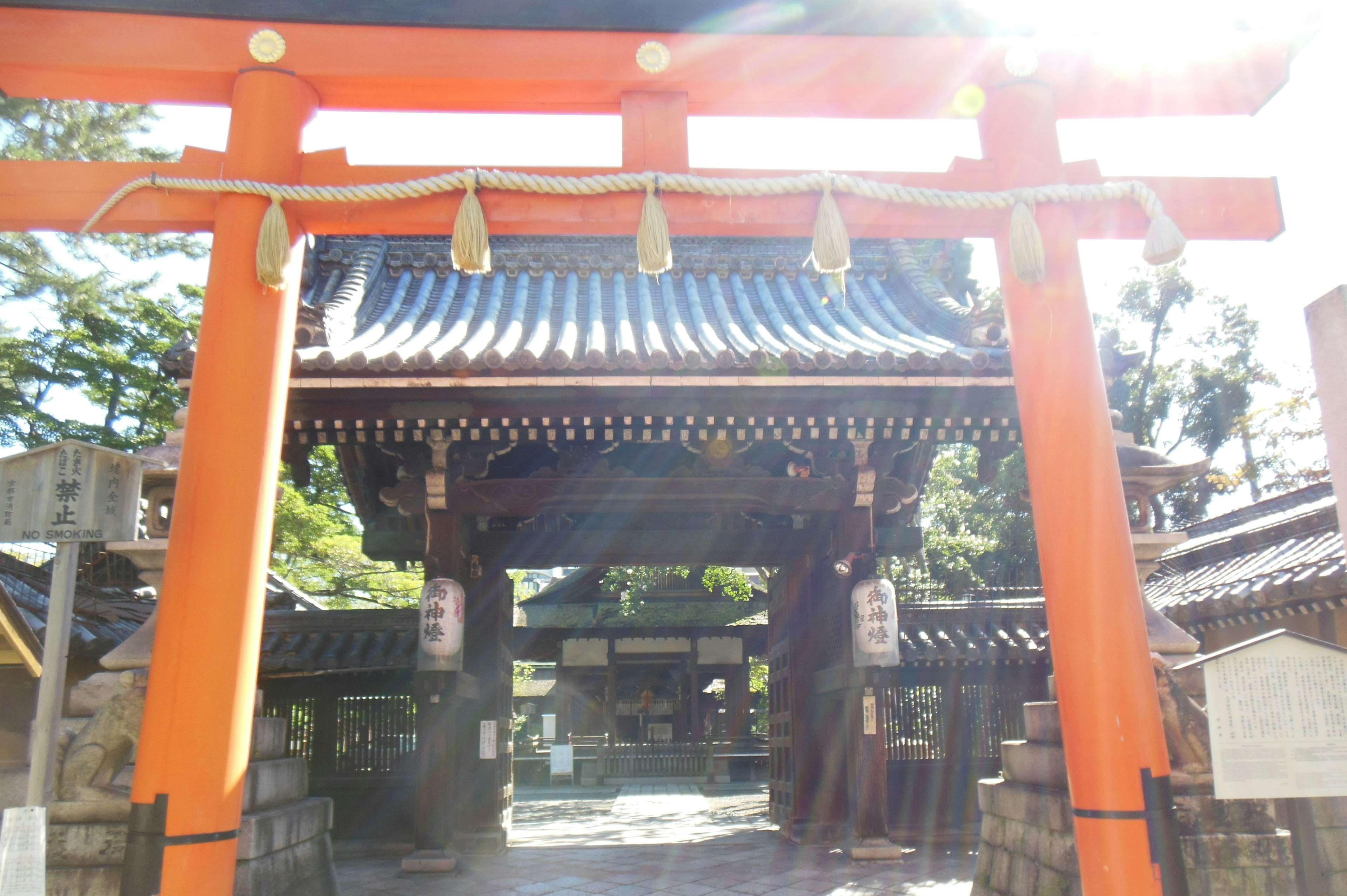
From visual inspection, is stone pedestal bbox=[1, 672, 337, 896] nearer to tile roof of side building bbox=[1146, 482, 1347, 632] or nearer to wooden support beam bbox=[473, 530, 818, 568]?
wooden support beam bbox=[473, 530, 818, 568]

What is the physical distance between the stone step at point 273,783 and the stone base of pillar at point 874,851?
418 centimetres

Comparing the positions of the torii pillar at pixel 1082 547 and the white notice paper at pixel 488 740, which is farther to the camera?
the white notice paper at pixel 488 740

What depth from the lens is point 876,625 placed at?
6984 mm

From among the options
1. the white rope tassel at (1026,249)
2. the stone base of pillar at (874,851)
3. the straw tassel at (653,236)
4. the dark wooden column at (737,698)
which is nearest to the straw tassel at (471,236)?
the straw tassel at (653,236)

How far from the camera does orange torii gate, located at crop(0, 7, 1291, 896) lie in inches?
123

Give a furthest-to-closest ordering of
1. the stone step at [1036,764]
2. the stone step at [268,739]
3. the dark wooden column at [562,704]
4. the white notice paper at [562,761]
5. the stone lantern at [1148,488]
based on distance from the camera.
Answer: the dark wooden column at [562,704] < the white notice paper at [562,761] < the stone lantern at [1148,488] < the stone step at [268,739] < the stone step at [1036,764]

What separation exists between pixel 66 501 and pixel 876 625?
17.8 ft

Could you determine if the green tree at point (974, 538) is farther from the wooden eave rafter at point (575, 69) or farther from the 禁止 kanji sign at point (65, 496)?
the 禁止 kanji sign at point (65, 496)

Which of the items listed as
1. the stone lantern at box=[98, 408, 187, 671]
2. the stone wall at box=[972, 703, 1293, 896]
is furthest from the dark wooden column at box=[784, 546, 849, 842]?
the stone lantern at box=[98, 408, 187, 671]

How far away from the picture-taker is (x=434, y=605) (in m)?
6.84

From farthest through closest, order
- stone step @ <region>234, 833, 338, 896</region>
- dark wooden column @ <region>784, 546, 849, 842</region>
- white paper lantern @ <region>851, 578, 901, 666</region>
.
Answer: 1. dark wooden column @ <region>784, 546, 849, 842</region>
2. white paper lantern @ <region>851, 578, 901, 666</region>
3. stone step @ <region>234, 833, 338, 896</region>

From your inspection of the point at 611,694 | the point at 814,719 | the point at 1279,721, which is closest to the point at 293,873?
the point at 814,719

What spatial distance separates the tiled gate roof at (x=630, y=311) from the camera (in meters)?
6.10

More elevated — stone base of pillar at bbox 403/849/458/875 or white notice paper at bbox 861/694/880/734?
white notice paper at bbox 861/694/880/734
